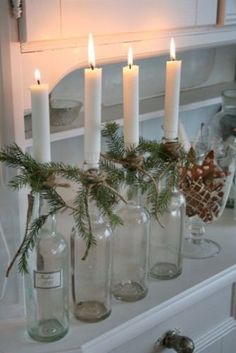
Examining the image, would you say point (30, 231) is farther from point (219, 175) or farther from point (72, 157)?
point (72, 157)

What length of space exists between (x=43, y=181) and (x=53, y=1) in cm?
30

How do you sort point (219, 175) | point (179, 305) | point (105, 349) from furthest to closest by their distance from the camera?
point (219, 175) → point (179, 305) → point (105, 349)

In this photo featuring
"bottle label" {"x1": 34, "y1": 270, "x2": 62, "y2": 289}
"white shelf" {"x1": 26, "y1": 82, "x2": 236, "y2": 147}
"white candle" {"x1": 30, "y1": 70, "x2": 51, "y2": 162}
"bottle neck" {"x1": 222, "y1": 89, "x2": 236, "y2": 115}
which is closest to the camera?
"white candle" {"x1": 30, "y1": 70, "x2": 51, "y2": 162}

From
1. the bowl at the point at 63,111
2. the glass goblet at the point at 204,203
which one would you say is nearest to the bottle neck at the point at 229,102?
the glass goblet at the point at 204,203

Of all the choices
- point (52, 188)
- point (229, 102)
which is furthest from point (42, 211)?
point (229, 102)

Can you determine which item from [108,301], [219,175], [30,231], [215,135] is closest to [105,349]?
[108,301]

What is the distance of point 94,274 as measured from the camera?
1060 millimetres

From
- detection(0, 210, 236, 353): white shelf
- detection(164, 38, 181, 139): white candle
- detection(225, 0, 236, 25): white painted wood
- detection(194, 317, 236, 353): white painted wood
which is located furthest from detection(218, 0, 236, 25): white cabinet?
detection(194, 317, 236, 353): white painted wood

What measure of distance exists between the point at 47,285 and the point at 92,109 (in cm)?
31

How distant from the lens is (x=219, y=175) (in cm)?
126

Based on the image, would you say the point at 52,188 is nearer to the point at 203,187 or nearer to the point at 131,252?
the point at 131,252

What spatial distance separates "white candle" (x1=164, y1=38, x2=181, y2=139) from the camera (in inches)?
40.9

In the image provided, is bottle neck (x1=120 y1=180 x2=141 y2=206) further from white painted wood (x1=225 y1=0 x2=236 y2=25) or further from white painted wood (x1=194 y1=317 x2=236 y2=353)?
white painted wood (x1=225 y1=0 x2=236 y2=25)

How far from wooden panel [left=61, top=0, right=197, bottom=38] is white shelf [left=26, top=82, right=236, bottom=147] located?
31 centimetres
